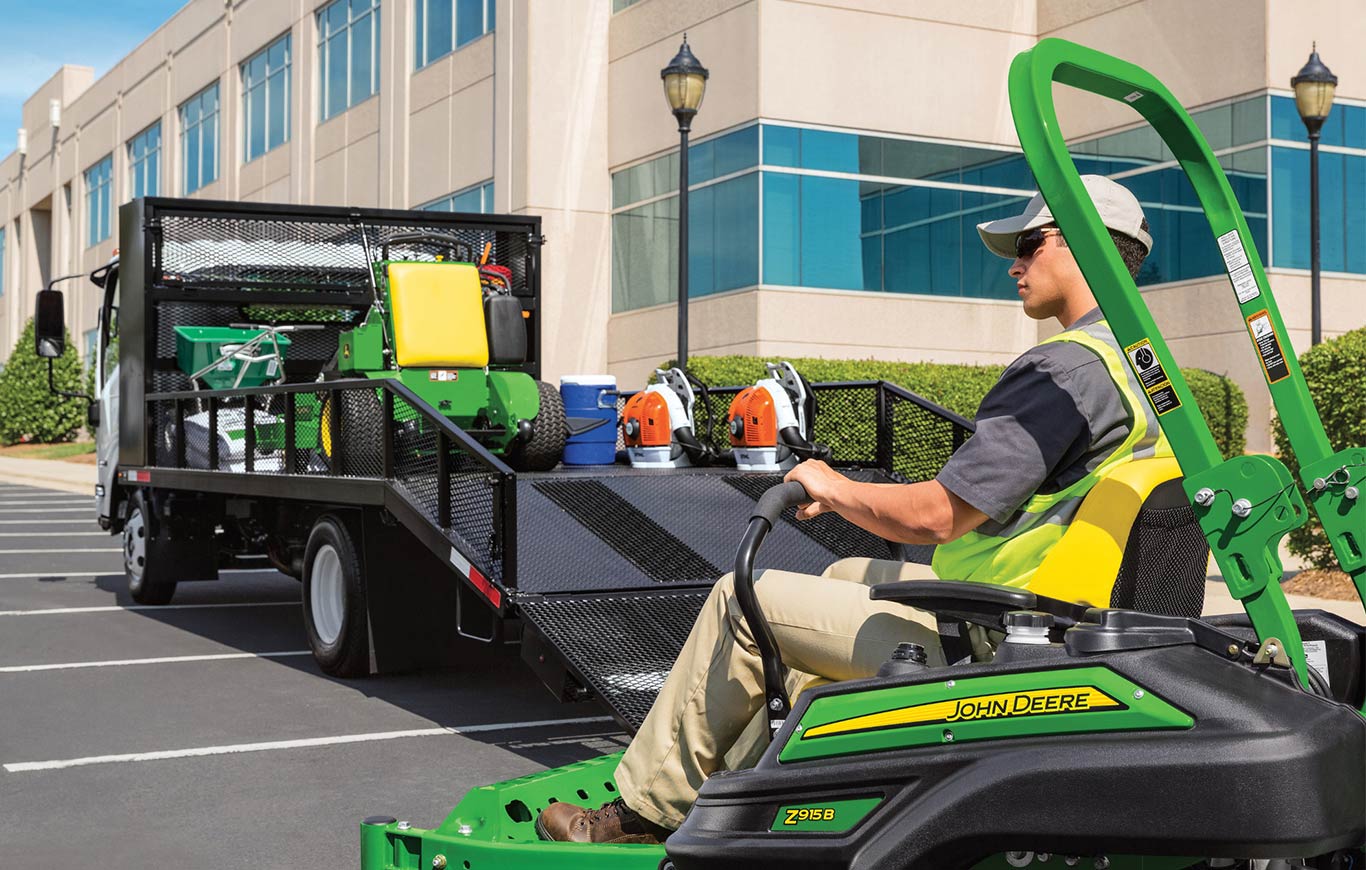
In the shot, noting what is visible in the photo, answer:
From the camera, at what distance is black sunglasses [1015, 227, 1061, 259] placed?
329 centimetres

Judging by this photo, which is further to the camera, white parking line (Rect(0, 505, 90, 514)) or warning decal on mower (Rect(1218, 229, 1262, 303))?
white parking line (Rect(0, 505, 90, 514))

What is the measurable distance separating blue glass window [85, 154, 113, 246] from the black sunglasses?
171 feet

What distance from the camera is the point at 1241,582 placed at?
252cm

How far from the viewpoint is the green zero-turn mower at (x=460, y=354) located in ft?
29.4

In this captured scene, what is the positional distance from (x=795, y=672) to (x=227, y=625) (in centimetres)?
726

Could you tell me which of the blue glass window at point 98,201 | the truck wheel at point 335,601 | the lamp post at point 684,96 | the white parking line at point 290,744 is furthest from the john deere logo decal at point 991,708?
the blue glass window at point 98,201

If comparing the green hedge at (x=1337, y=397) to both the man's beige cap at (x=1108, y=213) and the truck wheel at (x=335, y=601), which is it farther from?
the man's beige cap at (x=1108, y=213)

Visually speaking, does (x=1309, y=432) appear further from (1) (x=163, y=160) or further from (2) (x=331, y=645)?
(1) (x=163, y=160)

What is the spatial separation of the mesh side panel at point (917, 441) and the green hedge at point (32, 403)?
4052 cm

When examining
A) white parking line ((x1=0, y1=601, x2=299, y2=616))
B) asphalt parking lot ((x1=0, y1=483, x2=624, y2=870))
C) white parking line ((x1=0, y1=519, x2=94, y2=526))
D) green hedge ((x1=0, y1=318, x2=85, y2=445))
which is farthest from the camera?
green hedge ((x1=0, y1=318, x2=85, y2=445))

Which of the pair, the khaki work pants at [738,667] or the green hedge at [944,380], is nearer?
the khaki work pants at [738,667]

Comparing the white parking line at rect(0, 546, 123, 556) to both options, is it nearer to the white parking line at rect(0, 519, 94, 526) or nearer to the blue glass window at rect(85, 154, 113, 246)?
the white parking line at rect(0, 519, 94, 526)

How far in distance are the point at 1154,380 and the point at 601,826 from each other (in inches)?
69.2

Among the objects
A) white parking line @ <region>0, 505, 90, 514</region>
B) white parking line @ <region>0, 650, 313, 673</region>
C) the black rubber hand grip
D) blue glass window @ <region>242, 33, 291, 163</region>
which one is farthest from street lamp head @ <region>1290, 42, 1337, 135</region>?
blue glass window @ <region>242, 33, 291, 163</region>
